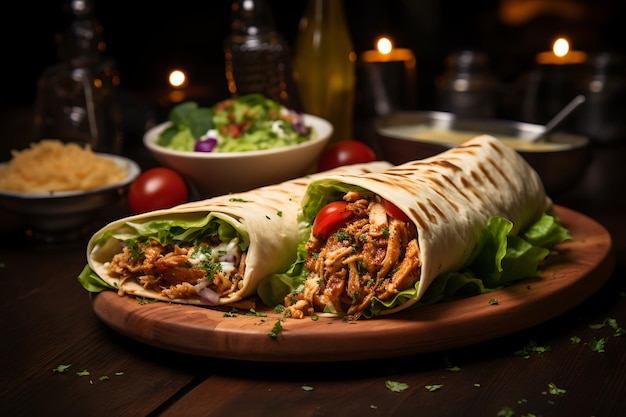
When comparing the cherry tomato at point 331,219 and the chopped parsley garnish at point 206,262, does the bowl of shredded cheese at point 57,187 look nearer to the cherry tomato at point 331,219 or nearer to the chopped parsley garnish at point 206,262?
the chopped parsley garnish at point 206,262

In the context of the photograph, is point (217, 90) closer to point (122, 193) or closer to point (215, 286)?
point (122, 193)

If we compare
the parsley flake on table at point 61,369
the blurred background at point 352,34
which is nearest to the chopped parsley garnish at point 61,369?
the parsley flake on table at point 61,369

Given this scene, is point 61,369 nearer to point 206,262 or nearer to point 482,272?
point 206,262

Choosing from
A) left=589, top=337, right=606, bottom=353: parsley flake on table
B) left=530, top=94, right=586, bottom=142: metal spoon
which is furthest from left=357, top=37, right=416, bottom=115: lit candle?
left=589, top=337, right=606, bottom=353: parsley flake on table

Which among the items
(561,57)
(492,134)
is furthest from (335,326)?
(561,57)

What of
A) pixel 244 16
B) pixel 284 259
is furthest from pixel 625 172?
pixel 284 259
